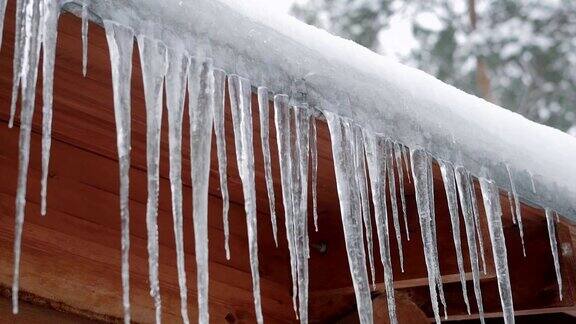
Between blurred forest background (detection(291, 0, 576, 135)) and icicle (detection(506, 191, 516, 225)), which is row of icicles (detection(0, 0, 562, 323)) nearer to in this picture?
icicle (detection(506, 191, 516, 225))

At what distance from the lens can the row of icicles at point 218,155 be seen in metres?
1.25

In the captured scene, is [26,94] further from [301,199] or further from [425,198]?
[425,198]

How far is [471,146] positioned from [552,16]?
726cm

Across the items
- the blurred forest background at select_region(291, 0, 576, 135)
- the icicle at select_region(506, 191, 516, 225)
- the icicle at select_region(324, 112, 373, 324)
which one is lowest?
the icicle at select_region(324, 112, 373, 324)

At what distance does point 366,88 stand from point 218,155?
289mm

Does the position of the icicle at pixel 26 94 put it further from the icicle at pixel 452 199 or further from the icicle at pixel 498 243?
the icicle at pixel 498 243

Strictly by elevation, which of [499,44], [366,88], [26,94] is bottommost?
[26,94]

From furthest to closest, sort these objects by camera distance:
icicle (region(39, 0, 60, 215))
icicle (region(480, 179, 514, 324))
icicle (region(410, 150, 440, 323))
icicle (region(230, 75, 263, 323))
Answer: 1. icicle (region(480, 179, 514, 324))
2. icicle (region(410, 150, 440, 323))
3. icicle (region(230, 75, 263, 323))
4. icicle (region(39, 0, 60, 215))

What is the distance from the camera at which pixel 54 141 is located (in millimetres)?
2053

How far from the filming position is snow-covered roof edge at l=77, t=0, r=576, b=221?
1293 millimetres

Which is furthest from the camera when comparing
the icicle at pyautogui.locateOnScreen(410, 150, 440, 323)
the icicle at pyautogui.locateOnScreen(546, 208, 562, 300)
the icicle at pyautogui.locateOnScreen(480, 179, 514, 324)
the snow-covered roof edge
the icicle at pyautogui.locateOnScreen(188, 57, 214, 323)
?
the icicle at pyautogui.locateOnScreen(546, 208, 562, 300)

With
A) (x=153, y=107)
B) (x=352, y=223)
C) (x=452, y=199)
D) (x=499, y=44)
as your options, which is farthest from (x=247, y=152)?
(x=499, y=44)

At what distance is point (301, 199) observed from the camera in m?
1.73

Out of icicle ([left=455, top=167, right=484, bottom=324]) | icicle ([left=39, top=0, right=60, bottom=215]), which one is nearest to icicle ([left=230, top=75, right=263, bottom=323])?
icicle ([left=39, top=0, right=60, bottom=215])
